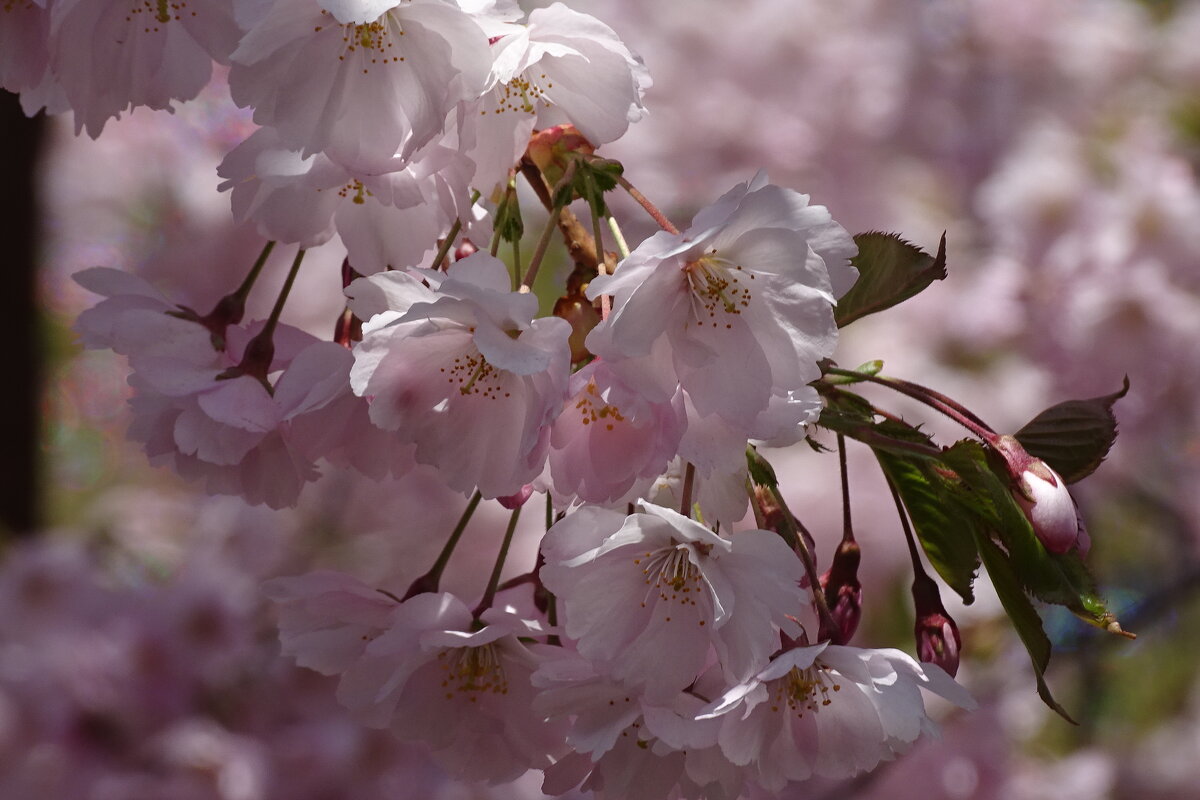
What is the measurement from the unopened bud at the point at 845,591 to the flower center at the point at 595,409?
233mm

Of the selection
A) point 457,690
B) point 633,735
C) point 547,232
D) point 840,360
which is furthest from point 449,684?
point 840,360

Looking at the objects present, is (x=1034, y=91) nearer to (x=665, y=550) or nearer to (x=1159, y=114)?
(x=1159, y=114)

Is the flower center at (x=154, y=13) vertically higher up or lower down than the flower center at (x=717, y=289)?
higher up

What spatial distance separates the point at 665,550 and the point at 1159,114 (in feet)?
10.1

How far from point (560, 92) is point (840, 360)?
9.85 feet

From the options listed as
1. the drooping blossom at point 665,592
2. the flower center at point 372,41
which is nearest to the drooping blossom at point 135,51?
the flower center at point 372,41

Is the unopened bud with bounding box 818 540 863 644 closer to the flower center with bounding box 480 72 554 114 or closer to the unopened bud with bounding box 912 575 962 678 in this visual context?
the unopened bud with bounding box 912 575 962 678

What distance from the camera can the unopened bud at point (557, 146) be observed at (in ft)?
2.78

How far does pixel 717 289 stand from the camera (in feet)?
2.51

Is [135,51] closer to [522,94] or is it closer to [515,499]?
[522,94]

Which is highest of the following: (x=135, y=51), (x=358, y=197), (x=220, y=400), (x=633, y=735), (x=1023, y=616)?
(x=135, y=51)

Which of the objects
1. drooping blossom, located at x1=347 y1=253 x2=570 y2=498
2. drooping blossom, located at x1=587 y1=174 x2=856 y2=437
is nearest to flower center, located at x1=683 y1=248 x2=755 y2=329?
drooping blossom, located at x1=587 y1=174 x2=856 y2=437

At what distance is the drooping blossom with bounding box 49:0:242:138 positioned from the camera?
899 millimetres

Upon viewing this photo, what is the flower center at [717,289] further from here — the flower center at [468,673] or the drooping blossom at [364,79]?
the flower center at [468,673]
